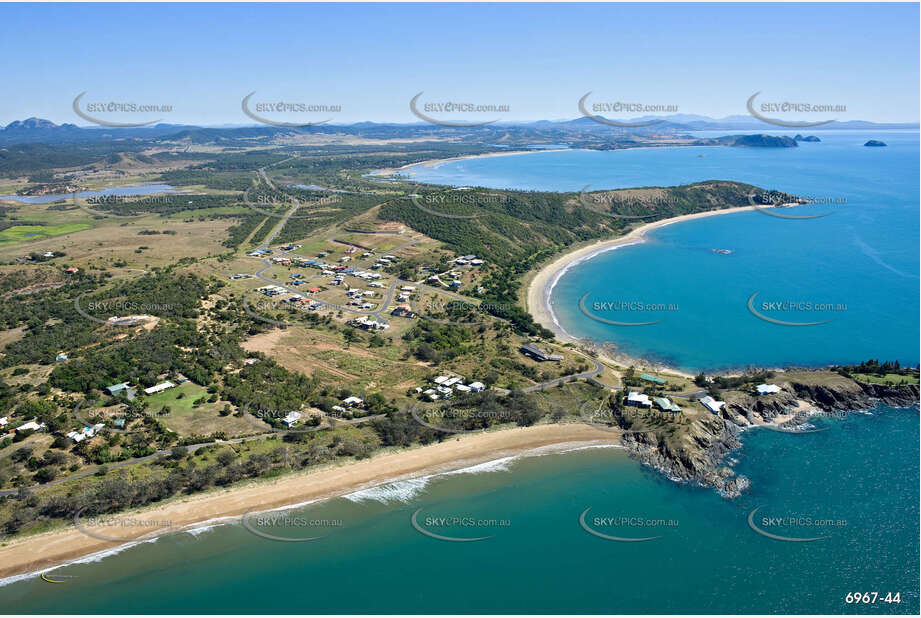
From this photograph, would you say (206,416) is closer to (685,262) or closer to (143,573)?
(143,573)

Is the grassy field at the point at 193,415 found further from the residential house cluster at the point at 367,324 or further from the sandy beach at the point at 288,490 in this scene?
the residential house cluster at the point at 367,324

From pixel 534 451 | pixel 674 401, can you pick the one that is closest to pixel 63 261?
pixel 534 451

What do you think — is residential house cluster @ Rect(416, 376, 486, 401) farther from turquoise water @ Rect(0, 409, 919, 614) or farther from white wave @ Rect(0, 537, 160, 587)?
white wave @ Rect(0, 537, 160, 587)

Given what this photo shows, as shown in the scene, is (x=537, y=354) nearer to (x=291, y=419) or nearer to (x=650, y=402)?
(x=650, y=402)

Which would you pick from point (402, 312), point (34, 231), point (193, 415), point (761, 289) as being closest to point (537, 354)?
point (402, 312)

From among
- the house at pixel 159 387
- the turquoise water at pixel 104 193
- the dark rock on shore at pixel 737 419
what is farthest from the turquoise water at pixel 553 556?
the turquoise water at pixel 104 193
